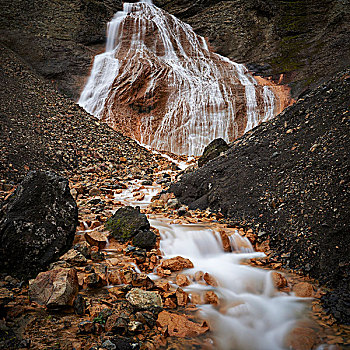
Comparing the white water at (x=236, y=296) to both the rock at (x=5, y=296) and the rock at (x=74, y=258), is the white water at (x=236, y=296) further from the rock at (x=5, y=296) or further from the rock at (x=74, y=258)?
the rock at (x=5, y=296)

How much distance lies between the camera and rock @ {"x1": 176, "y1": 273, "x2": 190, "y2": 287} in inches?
129

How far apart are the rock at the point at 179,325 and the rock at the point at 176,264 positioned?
0.93m

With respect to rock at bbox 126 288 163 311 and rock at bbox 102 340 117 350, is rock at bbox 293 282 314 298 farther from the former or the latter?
rock at bbox 102 340 117 350

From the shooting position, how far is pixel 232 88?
17.7 meters

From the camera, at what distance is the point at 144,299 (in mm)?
2682

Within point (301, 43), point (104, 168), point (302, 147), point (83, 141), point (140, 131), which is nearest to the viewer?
point (302, 147)

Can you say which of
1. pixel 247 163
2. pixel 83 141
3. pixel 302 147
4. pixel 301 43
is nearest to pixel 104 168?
pixel 83 141

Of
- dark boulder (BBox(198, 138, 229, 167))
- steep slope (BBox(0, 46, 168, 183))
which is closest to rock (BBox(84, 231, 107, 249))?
steep slope (BBox(0, 46, 168, 183))

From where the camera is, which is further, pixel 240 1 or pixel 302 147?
pixel 240 1

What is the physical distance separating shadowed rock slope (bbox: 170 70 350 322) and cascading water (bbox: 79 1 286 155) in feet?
29.5

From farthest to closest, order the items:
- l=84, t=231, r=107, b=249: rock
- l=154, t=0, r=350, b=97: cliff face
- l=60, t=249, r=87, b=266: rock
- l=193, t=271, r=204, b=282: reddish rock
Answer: l=154, t=0, r=350, b=97: cliff face
l=84, t=231, r=107, b=249: rock
l=193, t=271, r=204, b=282: reddish rock
l=60, t=249, r=87, b=266: rock

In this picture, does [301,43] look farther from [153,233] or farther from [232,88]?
[153,233]

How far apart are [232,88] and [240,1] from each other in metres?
12.6

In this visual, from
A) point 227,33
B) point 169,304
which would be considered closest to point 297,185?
point 169,304
